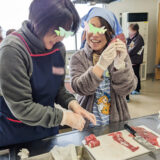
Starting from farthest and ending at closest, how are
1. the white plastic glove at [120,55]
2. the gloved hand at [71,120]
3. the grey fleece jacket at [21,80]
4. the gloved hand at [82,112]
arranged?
1. the white plastic glove at [120,55]
2. the gloved hand at [82,112]
3. the gloved hand at [71,120]
4. the grey fleece jacket at [21,80]

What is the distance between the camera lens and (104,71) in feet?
3.24

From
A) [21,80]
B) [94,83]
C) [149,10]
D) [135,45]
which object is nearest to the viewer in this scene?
[21,80]

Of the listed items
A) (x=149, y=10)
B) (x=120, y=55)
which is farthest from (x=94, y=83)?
(x=149, y=10)

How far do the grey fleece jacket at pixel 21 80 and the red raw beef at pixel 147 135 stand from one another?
0.42 meters

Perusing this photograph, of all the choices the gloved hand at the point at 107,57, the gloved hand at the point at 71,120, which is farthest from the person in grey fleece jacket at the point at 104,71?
the gloved hand at the point at 71,120

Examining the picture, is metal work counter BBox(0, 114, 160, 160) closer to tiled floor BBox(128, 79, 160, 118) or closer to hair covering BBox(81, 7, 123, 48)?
hair covering BBox(81, 7, 123, 48)

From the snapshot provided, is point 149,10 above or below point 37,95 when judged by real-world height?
above

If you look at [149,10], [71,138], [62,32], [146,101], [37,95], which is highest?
[149,10]

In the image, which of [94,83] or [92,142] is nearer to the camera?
[92,142]

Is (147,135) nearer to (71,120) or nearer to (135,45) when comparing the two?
(71,120)

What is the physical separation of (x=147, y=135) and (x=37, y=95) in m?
0.55

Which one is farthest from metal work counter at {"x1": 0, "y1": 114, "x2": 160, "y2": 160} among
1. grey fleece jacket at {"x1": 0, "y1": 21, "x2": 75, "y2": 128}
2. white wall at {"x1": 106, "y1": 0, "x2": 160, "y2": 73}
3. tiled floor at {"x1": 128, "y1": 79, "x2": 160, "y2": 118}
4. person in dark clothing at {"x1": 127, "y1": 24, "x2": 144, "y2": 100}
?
white wall at {"x1": 106, "y1": 0, "x2": 160, "y2": 73}

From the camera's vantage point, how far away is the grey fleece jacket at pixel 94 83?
925mm

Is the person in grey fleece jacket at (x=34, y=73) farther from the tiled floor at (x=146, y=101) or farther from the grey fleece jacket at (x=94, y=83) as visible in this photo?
the tiled floor at (x=146, y=101)
